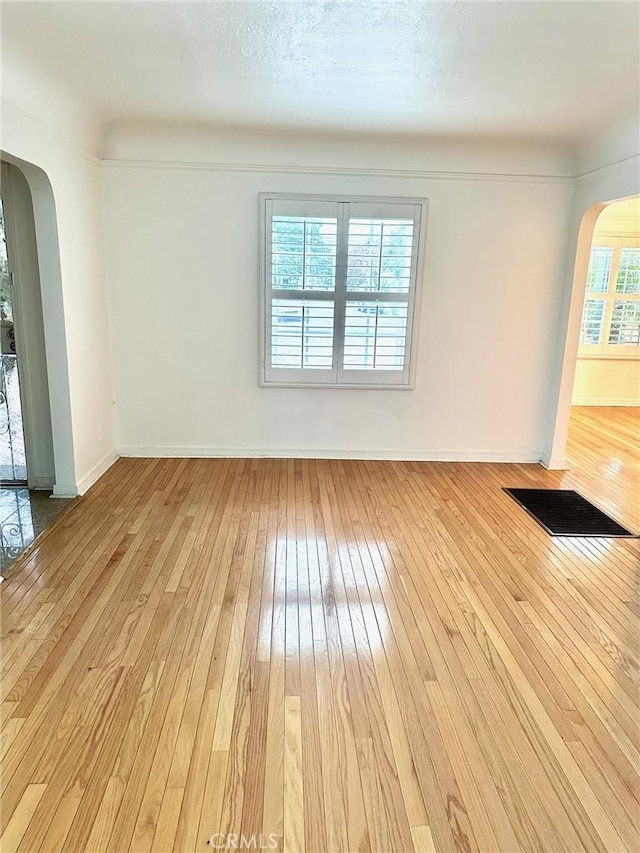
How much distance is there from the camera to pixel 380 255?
4352mm

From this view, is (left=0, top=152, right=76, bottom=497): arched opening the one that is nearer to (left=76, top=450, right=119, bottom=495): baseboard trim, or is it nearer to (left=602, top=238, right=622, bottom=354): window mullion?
(left=76, top=450, right=119, bottom=495): baseboard trim

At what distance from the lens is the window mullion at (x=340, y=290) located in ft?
14.0

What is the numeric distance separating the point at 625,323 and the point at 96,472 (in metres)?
6.70

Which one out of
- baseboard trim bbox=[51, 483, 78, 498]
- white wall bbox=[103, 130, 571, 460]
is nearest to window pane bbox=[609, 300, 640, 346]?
white wall bbox=[103, 130, 571, 460]

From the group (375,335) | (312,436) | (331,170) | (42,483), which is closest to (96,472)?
(42,483)

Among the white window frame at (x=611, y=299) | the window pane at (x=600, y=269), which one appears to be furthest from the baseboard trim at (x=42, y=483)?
the window pane at (x=600, y=269)

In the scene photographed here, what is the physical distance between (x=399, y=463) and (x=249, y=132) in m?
2.98

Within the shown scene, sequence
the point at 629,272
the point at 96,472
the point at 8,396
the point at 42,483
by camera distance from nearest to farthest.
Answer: the point at 8,396, the point at 42,483, the point at 96,472, the point at 629,272

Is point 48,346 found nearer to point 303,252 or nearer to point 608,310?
point 303,252

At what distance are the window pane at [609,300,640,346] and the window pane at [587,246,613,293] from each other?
1.00ft

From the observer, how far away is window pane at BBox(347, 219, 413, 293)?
4.30 metres

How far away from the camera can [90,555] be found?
2963 millimetres

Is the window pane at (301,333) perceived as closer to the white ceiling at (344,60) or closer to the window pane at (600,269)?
the white ceiling at (344,60)

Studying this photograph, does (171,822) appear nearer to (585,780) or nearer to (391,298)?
(585,780)
